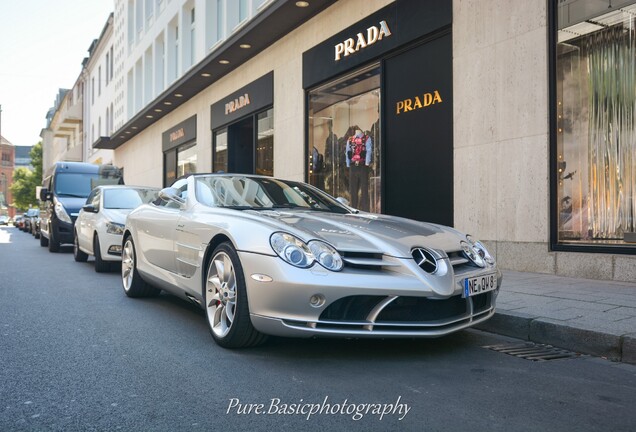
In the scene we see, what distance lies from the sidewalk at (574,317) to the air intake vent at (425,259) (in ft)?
3.99

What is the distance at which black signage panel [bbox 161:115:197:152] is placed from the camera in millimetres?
20608

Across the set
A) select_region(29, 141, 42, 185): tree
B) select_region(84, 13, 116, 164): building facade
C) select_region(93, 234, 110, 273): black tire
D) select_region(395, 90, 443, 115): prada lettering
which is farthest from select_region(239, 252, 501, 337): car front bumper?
select_region(29, 141, 42, 185): tree

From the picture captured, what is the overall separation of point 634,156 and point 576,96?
109 centimetres

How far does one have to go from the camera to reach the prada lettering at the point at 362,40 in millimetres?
10359

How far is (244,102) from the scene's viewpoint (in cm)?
1617

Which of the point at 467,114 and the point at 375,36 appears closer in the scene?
the point at 467,114

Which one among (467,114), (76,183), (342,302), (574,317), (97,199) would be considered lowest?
(574,317)

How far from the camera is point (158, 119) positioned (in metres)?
25.4

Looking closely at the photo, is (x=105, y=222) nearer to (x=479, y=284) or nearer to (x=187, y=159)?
(x=479, y=284)

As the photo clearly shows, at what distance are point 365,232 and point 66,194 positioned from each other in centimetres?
1302

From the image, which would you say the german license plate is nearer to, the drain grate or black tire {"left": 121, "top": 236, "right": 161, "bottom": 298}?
the drain grate

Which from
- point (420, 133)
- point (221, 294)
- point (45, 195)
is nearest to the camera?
point (221, 294)

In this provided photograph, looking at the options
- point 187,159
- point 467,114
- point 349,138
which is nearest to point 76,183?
point 187,159

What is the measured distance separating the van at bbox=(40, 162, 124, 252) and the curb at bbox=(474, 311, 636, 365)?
11.8 meters
